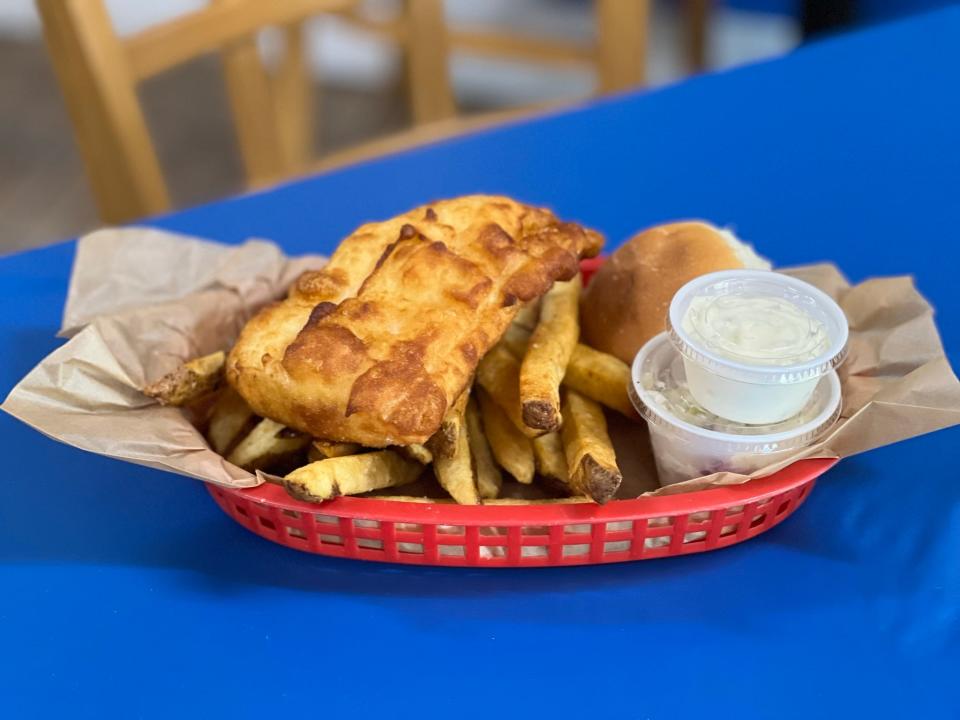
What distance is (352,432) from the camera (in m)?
1.32

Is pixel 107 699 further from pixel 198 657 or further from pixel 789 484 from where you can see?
pixel 789 484

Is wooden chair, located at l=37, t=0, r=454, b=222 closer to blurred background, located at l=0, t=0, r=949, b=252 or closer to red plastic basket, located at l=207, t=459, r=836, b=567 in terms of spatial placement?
red plastic basket, located at l=207, t=459, r=836, b=567

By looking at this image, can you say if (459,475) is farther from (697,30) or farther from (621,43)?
(697,30)

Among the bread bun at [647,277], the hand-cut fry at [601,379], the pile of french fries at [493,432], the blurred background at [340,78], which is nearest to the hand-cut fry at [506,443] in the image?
the pile of french fries at [493,432]

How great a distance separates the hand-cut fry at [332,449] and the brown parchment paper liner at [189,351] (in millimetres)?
89

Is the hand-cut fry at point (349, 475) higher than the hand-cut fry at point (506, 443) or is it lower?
higher

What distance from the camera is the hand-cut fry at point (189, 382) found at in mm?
1427

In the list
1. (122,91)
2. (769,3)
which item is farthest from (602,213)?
(769,3)

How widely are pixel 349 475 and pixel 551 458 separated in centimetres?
29

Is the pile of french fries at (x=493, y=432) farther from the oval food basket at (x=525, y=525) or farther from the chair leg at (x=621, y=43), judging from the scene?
the chair leg at (x=621, y=43)

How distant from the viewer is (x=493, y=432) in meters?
1.49

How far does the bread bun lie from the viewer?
1.57m

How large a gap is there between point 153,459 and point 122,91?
1.24m

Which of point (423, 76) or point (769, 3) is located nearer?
point (423, 76)
